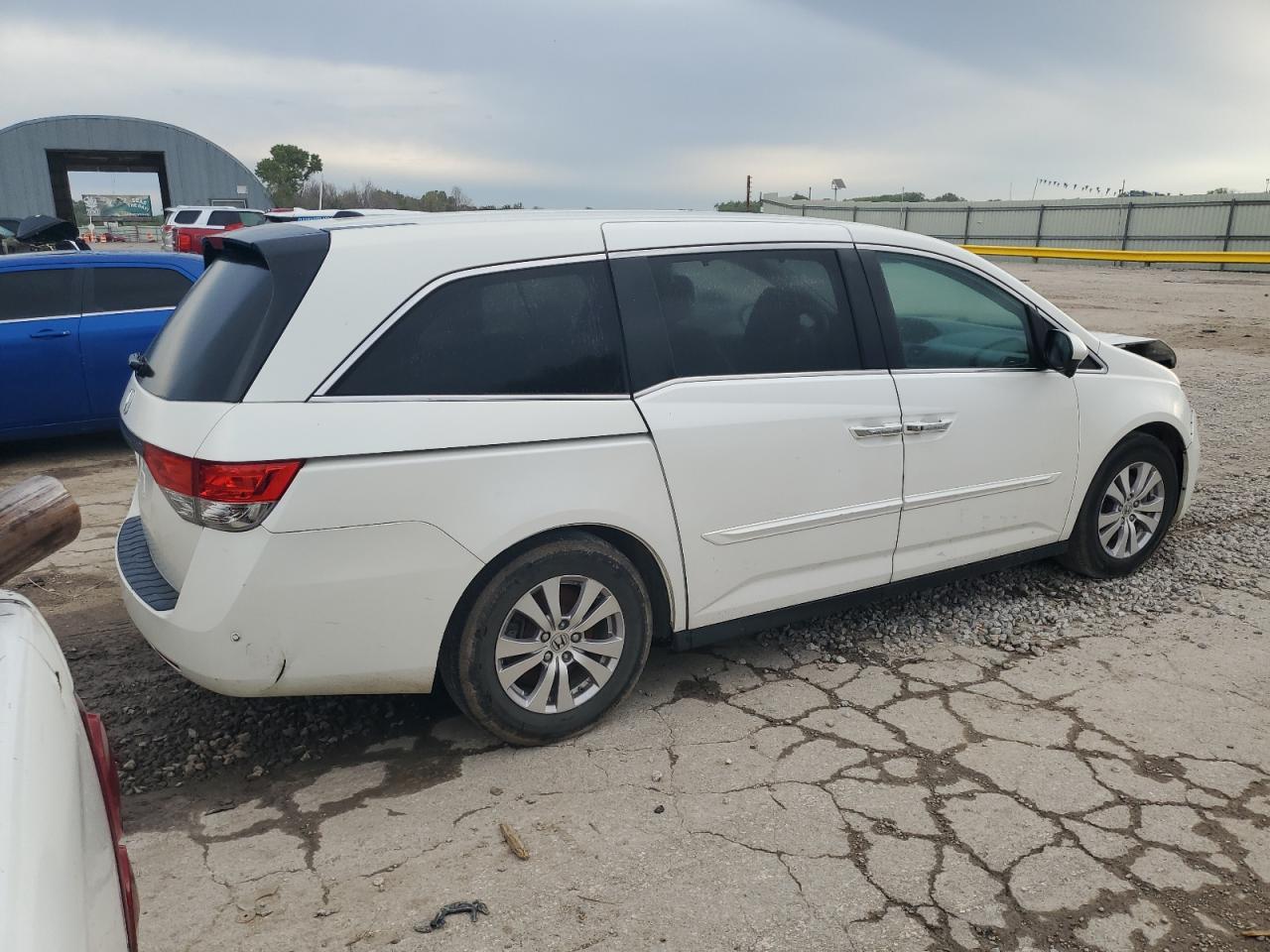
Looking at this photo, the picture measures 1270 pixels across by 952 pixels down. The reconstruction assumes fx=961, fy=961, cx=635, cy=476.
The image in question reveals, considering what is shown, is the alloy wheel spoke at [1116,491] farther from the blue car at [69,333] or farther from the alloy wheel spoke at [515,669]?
the blue car at [69,333]

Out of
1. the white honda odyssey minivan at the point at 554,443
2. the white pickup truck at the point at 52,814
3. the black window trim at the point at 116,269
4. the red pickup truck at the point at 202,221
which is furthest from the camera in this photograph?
the red pickup truck at the point at 202,221

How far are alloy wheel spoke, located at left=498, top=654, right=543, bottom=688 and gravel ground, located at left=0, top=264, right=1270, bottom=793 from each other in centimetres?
54

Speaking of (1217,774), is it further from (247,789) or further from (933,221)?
(933,221)

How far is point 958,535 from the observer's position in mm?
4152

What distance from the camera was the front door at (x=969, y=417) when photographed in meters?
3.95

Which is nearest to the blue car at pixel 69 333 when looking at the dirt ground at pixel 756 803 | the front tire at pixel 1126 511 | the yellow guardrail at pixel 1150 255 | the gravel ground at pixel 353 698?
the gravel ground at pixel 353 698

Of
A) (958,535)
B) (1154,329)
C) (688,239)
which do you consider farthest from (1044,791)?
(1154,329)

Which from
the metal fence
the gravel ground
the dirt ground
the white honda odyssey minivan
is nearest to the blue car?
the gravel ground

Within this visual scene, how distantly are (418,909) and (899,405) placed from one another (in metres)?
2.53

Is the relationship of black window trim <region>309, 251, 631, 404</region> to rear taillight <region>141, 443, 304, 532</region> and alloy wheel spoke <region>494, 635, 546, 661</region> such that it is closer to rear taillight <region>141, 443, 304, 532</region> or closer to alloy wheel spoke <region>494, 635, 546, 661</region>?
rear taillight <region>141, 443, 304, 532</region>

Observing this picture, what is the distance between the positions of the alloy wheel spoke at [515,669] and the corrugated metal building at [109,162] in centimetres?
3899

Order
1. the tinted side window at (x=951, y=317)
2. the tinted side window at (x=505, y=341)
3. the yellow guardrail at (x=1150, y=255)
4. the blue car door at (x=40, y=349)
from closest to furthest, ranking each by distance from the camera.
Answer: the tinted side window at (x=505, y=341) < the tinted side window at (x=951, y=317) < the blue car door at (x=40, y=349) < the yellow guardrail at (x=1150, y=255)

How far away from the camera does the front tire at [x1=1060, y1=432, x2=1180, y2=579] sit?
4.64 m

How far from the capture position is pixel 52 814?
1.31 m
